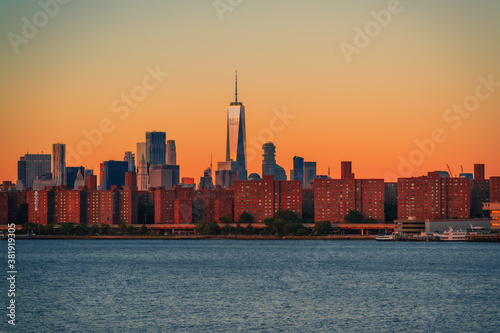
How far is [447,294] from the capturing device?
207 ft

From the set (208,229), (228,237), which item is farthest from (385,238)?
(208,229)

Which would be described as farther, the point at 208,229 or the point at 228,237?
the point at 208,229

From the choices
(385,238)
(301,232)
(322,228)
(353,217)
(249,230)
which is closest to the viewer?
(385,238)

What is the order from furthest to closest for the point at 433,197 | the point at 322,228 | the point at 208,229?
the point at 433,197 → the point at 208,229 → the point at 322,228

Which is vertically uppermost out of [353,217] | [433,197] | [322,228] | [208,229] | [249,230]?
[433,197]

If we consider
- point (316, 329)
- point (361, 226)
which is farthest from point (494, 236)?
point (316, 329)

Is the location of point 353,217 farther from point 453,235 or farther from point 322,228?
point 453,235

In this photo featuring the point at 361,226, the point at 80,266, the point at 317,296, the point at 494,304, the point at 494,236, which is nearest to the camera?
the point at 494,304

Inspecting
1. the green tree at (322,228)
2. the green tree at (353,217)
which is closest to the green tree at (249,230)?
the green tree at (322,228)

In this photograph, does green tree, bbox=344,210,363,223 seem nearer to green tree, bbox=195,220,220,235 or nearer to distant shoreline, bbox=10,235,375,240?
distant shoreline, bbox=10,235,375,240

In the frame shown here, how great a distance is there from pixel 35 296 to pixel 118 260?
42205mm

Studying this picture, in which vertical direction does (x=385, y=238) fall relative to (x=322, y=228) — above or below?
below

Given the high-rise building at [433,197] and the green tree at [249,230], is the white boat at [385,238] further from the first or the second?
the green tree at [249,230]

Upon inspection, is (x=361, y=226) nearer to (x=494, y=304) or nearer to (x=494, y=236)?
(x=494, y=236)
